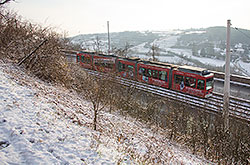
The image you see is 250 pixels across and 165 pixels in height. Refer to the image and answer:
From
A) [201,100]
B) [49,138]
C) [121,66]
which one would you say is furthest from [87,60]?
[49,138]

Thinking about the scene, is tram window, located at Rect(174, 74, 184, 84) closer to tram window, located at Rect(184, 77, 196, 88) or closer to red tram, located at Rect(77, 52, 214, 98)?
red tram, located at Rect(77, 52, 214, 98)

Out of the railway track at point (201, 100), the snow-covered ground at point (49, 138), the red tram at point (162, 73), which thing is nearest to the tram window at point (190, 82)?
the red tram at point (162, 73)

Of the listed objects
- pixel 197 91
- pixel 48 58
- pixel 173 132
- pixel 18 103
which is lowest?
pixel 173 132

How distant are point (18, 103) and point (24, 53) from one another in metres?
6.79

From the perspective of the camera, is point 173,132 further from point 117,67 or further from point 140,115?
point 117,67

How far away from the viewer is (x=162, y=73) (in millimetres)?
17828

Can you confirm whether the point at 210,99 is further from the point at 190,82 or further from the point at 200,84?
the point at 190,82

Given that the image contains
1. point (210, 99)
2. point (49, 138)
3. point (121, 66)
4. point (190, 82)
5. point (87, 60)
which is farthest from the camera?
point (87, 60)

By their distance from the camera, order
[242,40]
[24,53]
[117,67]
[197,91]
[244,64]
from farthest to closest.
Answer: [242,40] < [244,64] < [117,67] < [197,91] < [24,53]

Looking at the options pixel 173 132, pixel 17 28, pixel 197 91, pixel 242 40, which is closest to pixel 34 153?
pixel 173 132

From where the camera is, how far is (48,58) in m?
12.0

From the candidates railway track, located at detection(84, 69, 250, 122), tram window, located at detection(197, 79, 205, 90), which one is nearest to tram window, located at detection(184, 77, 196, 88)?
tram window, located at detection(197, 79, 205, 90)

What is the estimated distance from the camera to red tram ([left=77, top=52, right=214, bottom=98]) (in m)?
15.7

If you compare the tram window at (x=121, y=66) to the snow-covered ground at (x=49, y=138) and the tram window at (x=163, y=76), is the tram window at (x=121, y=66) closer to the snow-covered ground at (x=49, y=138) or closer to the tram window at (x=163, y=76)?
the tram window at (x=163, y=76)
